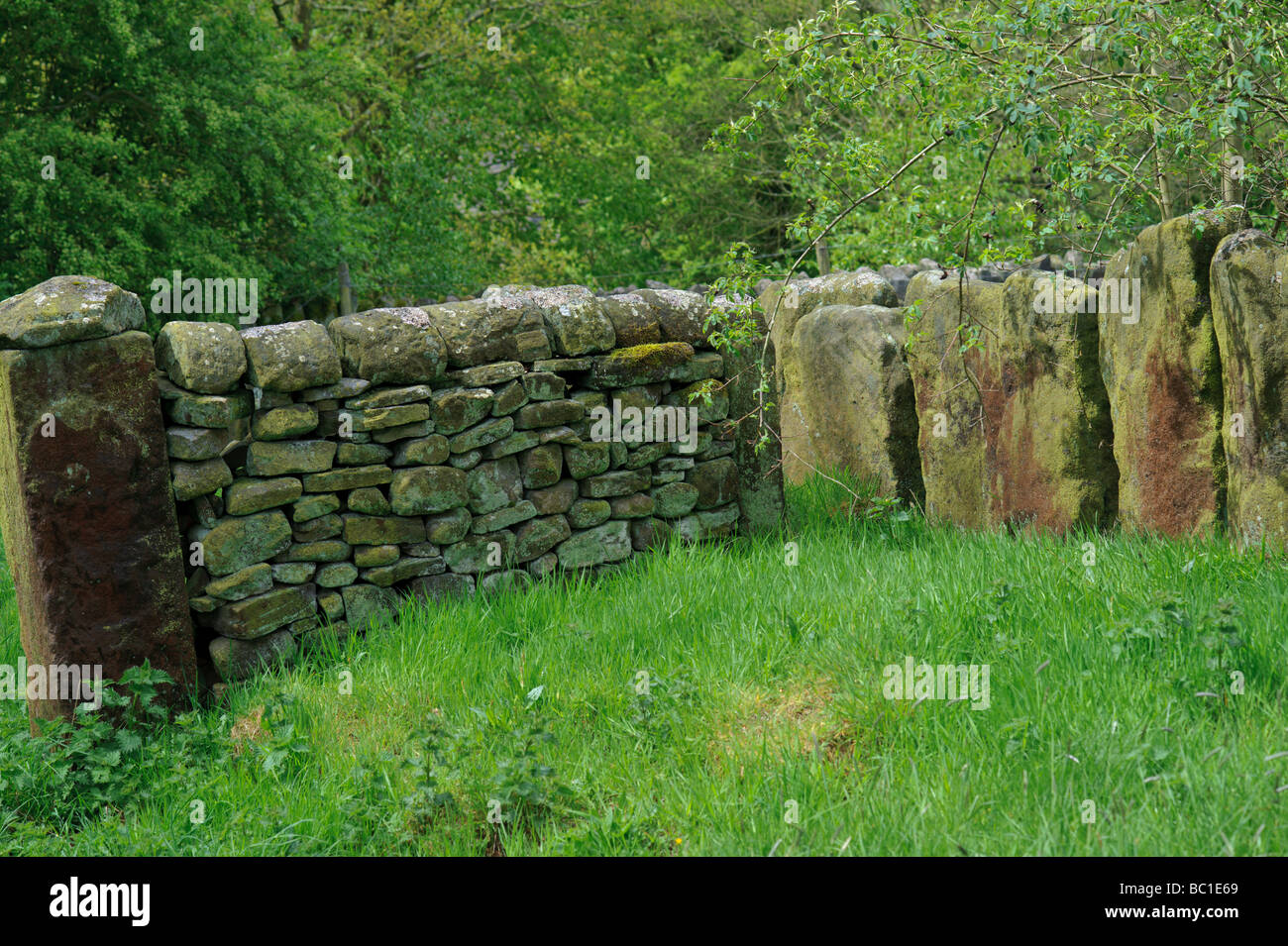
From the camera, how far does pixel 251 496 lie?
4.53m

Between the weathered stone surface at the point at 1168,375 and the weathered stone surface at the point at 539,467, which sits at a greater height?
the weathered stone surface at the point at 1168,375

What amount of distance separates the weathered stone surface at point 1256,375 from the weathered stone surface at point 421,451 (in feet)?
11.0

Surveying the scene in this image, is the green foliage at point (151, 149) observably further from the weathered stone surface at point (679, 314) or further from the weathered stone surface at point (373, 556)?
the weathered stone surface at point (679, 314)

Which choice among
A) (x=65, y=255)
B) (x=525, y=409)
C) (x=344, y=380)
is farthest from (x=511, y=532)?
(x=65, y=255)

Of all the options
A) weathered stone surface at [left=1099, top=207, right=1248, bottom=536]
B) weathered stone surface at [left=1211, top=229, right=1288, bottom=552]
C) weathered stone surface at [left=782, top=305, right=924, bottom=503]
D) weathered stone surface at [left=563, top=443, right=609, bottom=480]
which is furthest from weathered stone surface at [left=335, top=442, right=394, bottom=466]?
weathered stone surface at [left=1211, top=229, right=1288, bottom=552]

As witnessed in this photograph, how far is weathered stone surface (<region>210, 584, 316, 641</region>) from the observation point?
452 cm

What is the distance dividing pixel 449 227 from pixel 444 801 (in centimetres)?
1483

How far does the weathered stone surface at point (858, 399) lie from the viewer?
5898 millimetres

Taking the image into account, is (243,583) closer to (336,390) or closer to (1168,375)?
(336,390)

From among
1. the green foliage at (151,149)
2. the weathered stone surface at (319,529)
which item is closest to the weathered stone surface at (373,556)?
the weathered stone surface at (319,529)

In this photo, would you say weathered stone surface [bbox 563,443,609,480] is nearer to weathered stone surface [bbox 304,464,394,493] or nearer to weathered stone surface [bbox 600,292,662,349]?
weathered stone surface [bbox 600,292,662,349]

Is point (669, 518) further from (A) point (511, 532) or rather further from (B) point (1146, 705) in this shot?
(B) point (1146, 705)

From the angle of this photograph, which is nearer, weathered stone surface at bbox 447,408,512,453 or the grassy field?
the grassy field

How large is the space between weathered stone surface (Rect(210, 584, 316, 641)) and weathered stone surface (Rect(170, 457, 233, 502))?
1.64 feet
